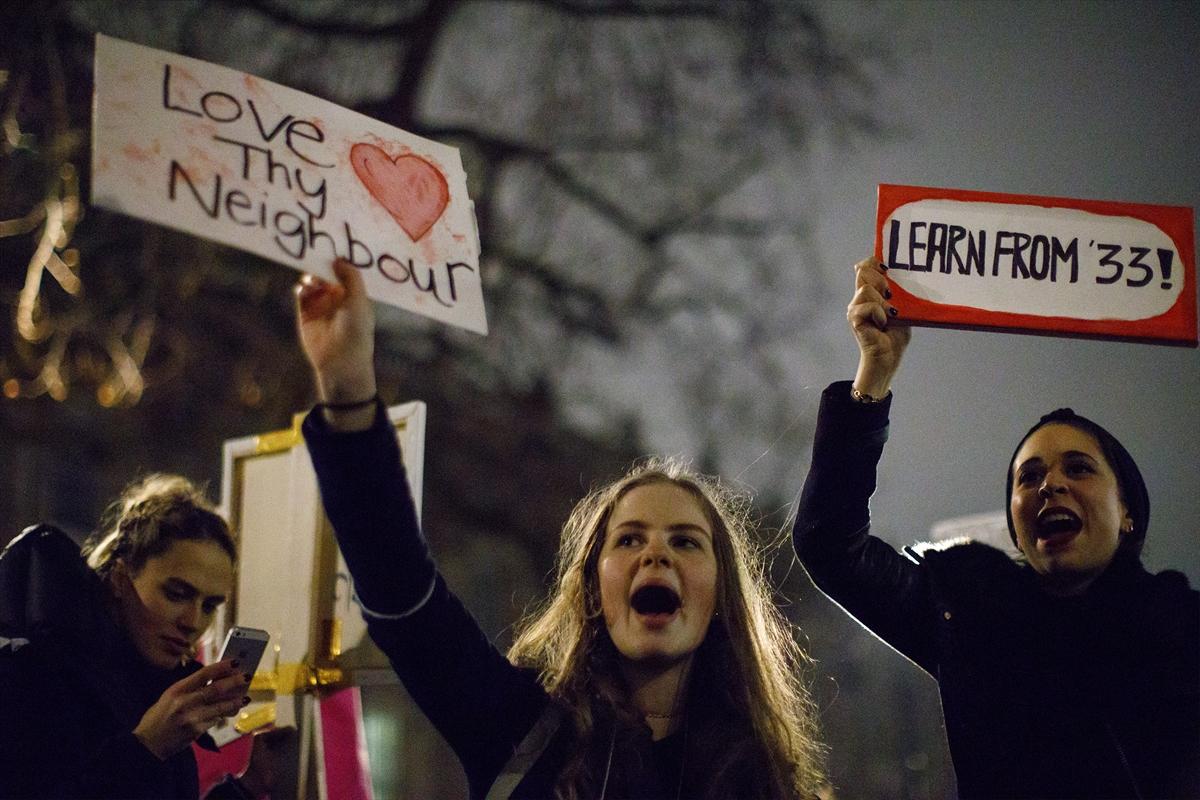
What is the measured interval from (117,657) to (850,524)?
1255 mm

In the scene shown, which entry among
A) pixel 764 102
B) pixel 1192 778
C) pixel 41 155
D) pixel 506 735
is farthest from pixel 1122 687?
pixel 41 155

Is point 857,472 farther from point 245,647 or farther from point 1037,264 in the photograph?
point 245,647

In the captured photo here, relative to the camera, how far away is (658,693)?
1.74m

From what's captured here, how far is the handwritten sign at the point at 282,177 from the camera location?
150cm

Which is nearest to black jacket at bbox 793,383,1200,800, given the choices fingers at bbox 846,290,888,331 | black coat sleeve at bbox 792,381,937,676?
black coat sleeve at bbox 792,381,937,676

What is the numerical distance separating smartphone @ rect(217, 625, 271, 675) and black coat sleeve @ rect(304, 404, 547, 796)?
67 cm

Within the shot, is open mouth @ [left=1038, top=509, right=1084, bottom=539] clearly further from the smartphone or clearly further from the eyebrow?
the eyebrow

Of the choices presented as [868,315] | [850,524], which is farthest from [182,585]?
[868,315]

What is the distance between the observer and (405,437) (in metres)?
2.73

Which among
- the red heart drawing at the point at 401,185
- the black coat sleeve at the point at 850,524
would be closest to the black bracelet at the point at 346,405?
the red heart drawing at the point at 401,185

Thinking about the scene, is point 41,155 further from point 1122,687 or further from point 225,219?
point 1122,687

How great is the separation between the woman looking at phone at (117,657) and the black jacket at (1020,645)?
41.1 inches

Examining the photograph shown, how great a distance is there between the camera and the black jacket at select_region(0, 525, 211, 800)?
1815 millimetres

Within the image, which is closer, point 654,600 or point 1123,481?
point 654,600
